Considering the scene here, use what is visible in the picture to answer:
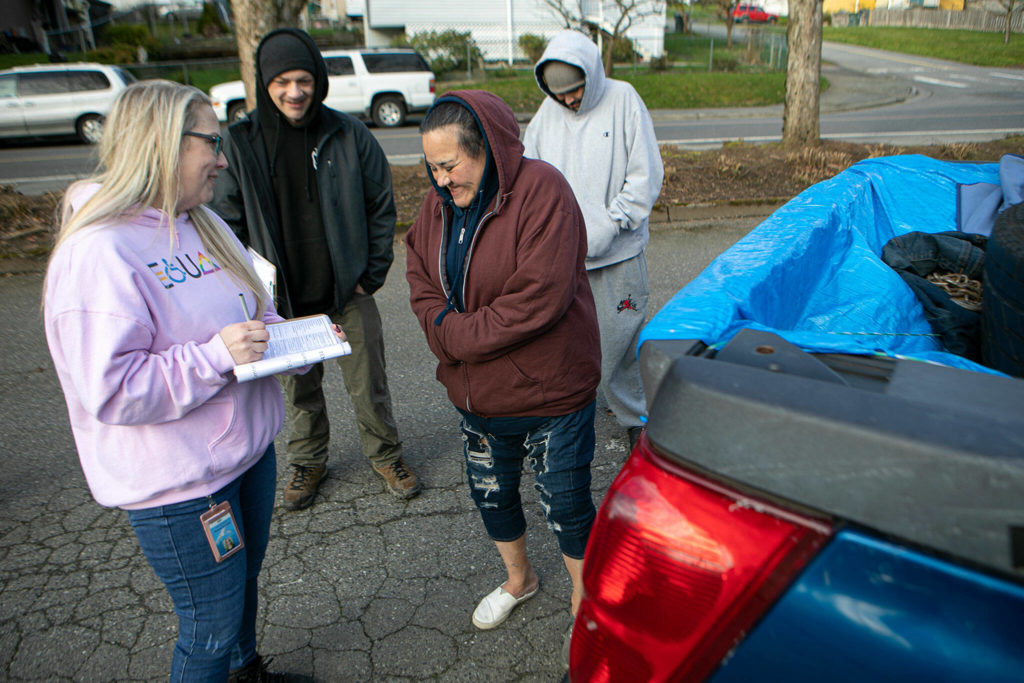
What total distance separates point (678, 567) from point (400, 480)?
242cm

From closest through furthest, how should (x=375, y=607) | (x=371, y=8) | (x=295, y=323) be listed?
(x=295, y=323), (x=375, y=607), (x=371, y=8)

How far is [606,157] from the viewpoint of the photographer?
306 centimetres

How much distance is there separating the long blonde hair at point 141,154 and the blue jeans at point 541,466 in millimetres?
1067

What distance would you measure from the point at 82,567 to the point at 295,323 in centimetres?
161

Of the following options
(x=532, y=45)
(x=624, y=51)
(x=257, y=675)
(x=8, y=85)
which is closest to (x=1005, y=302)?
(x=257, y=675)

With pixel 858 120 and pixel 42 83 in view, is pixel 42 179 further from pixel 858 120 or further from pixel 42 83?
pixel 858 120

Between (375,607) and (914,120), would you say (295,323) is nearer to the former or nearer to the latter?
(375,607)

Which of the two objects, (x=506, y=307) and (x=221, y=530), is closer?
(x=221, y=530)

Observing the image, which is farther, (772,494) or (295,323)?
(295,323)

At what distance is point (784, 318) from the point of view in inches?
67.2

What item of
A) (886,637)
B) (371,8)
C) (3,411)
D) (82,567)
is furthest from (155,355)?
(371,8)

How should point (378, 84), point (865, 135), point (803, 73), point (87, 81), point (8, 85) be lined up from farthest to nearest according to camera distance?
point (378, 84)
point (87, 81)
point (8, 85)
point (865, 135)
point (803, 73)

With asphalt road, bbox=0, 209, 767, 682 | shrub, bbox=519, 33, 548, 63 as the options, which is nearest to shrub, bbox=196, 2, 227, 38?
shrub, bbox=519, 33, 548, 63

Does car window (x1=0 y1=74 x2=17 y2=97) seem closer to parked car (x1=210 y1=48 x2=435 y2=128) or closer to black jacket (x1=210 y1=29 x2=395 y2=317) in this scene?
A: parked car (x1=210 y1=48 x2=435 y2=128)
